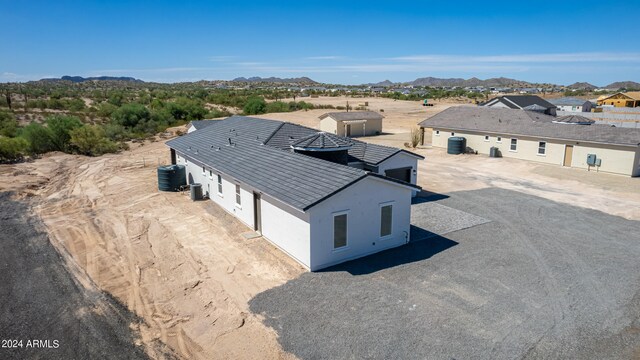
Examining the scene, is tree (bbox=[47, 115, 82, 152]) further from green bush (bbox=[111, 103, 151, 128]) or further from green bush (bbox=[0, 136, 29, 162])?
green bush (bbox=[111, 103, 151, 128])

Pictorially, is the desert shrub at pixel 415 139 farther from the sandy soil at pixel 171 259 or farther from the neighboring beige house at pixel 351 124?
the sandy soil at pixel 171 259

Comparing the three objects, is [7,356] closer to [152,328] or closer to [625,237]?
[152,328]

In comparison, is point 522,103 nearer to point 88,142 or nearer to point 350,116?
point 350,116

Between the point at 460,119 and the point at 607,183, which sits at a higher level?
the point at 460,119

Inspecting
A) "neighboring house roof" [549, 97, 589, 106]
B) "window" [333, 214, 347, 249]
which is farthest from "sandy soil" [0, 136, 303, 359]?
"neighboring house roof" [549, 97, 589, 106]

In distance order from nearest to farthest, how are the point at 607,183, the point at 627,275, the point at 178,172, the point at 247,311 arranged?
the point at 247,311
the point at 627,275
the point at 178,172
the point at 607,183

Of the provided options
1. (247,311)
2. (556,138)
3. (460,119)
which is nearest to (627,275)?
(247,311)

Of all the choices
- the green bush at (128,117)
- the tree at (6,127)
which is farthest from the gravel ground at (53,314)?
the green bush at (128,117)
